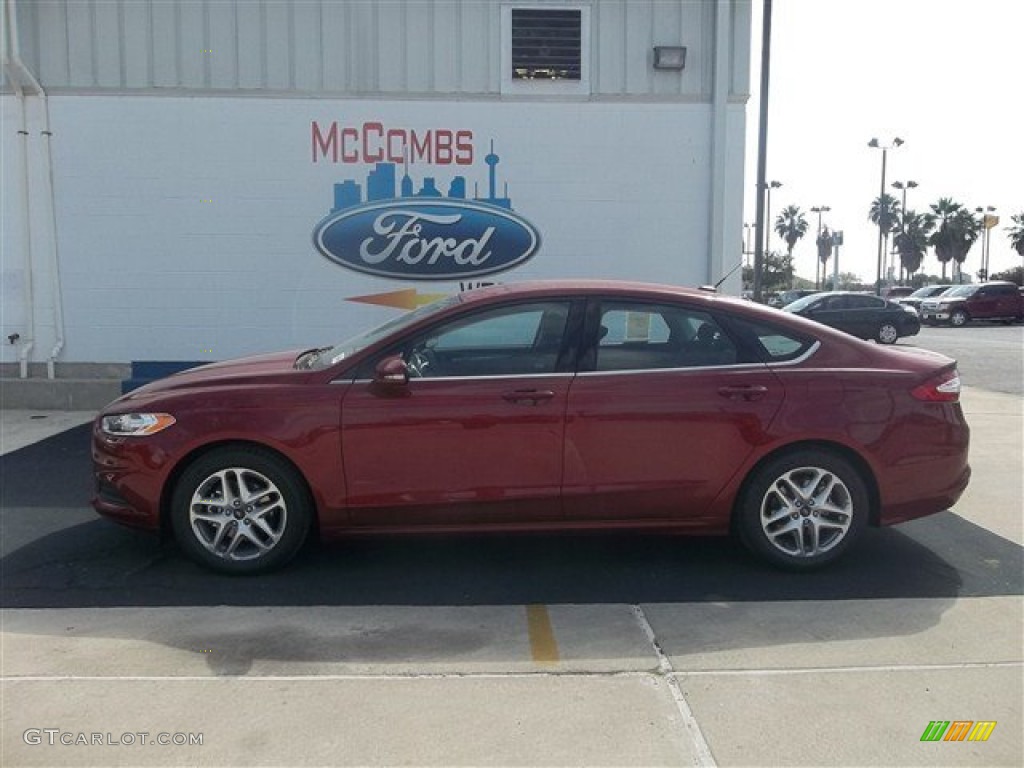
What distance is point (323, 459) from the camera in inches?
185

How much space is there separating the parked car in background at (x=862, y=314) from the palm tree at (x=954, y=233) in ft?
188

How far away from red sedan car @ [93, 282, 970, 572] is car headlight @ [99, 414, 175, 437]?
0.01m

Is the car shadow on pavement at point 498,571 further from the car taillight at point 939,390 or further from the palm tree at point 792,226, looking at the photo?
the palm tree at point 792,226

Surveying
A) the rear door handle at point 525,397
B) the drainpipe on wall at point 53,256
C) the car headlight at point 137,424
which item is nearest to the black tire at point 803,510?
the rear door handle at point 525,397

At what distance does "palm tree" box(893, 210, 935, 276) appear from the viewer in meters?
76.3

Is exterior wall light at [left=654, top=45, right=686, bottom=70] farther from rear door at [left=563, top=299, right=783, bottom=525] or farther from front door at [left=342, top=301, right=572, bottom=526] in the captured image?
front door at [left=342, top=301, right=572, bottom=526]

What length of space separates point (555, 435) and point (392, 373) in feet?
2.97

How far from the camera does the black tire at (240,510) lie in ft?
15.5

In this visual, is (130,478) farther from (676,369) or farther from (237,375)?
(676,369)

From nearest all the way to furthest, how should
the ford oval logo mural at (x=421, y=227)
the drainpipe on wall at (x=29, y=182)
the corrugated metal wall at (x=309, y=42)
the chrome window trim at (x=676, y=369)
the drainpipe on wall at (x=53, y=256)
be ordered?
the chrome window trim at (x=676, y=369) < the drainpipe on wall at (x=29, y=182) < the corrugated metal wall at (x=309, y=42) < the drainpipe on wall at (x=53, y=256) < the ford oval logo mural at (x=421, y=227)

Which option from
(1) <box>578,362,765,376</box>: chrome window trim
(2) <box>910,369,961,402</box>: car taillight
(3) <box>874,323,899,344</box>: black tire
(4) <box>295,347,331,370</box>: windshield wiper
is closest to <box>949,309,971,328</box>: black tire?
(3) <box>874,323,899,344</box>: black tire

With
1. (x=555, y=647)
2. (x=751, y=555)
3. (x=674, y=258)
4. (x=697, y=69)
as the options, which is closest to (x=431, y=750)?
(x=555, y=647)

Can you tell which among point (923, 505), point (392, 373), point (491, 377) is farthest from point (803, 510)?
point (392, 373)

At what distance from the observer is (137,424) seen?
4781 millimetres
